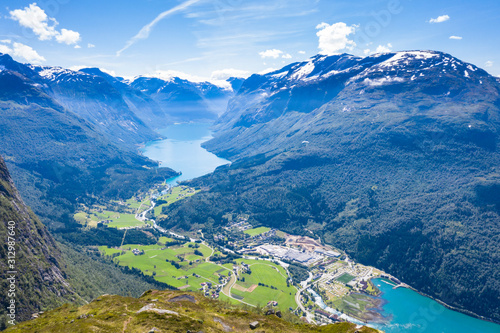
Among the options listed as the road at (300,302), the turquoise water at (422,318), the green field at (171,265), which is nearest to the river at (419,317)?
the turquoise water at (422,318)

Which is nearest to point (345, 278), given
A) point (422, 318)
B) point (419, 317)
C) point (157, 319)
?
point (419, 317)

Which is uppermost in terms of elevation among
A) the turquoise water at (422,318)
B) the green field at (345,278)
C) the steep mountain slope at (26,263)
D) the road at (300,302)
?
the steep mountain slope at (26,263)

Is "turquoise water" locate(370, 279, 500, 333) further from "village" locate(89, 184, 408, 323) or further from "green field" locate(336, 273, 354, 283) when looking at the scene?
"green field" locate(336, 273, 354, 283)

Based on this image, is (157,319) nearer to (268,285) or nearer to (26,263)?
(26,263)

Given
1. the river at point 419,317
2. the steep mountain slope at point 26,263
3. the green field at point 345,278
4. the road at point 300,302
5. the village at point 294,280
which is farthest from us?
the green field at point 345,278

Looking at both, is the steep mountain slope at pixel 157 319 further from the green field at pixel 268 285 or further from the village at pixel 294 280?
the green field at pixel 268 285

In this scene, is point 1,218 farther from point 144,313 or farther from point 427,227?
point 427,227
